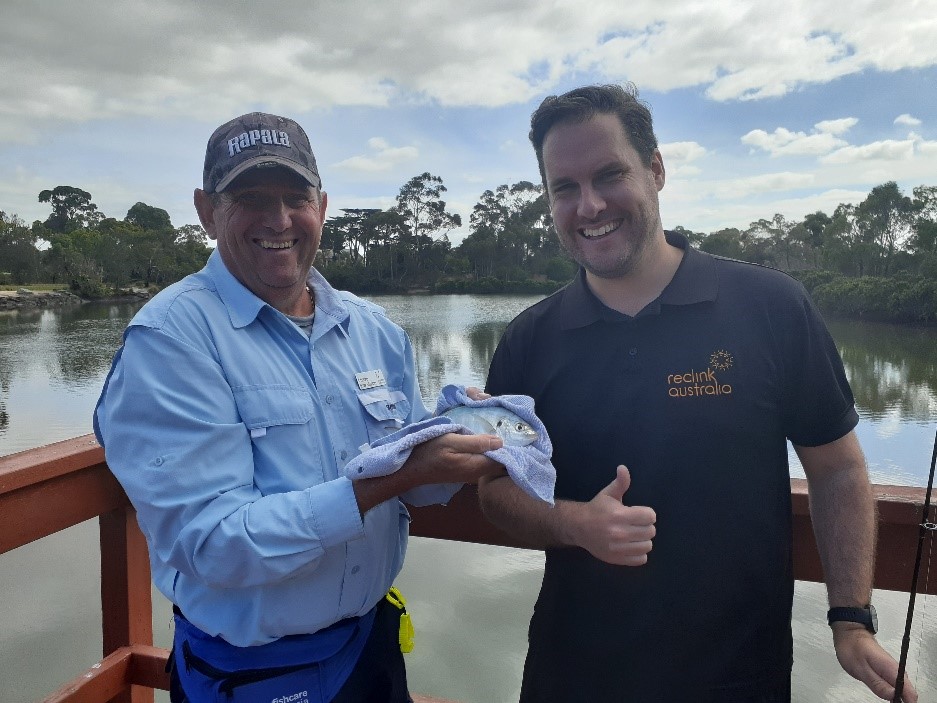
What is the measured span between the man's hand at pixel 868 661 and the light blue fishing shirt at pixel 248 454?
1.05m

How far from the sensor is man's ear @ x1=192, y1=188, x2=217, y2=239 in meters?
1.71

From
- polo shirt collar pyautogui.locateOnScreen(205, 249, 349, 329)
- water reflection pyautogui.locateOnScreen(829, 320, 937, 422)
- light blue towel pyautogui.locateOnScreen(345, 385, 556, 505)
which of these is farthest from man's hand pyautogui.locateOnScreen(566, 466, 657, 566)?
water reflection pyautogui.locateOnScreen(829, 320, 937, 422)

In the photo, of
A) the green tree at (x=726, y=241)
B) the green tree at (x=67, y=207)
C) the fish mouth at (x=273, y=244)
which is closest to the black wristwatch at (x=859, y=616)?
the fish mouth at (x=273, y=244)

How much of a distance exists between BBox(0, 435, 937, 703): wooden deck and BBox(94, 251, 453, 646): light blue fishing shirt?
1.12ft

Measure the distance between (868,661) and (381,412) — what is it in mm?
1323

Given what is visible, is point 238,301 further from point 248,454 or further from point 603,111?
point 603,111

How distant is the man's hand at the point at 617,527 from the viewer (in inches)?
52.7

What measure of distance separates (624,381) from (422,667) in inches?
155

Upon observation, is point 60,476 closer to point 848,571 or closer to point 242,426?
point 242,426

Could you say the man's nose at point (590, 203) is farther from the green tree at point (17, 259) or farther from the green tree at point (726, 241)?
the green tree at point (17, 259)

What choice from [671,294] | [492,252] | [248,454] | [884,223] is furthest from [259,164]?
[492,252]

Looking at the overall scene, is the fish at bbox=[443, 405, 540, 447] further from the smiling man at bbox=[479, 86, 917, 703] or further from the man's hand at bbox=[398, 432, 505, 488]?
the smiling man at bbox=[479, 86, 917, 703]

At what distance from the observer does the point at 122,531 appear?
2035 millimetres

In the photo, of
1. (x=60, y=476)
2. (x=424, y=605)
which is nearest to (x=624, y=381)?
(x=60, y=476)
